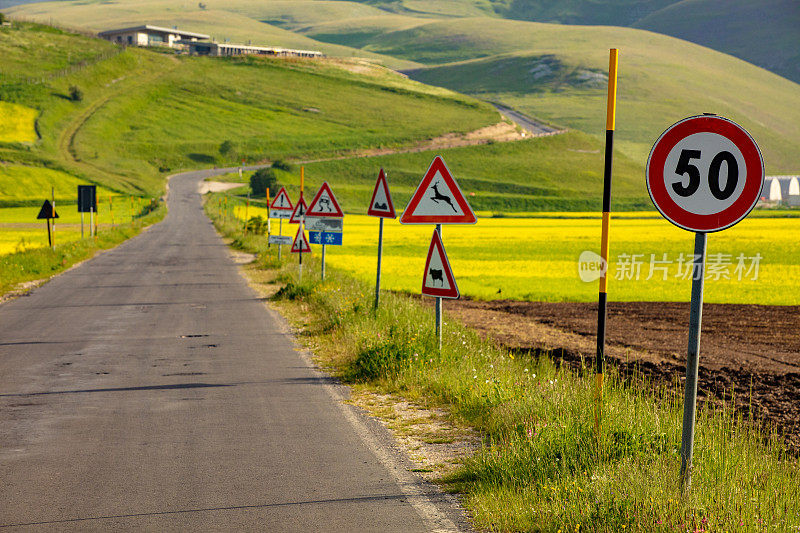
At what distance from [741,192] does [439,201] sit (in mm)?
5790

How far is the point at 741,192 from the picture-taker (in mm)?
5090

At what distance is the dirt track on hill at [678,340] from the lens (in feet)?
36.1

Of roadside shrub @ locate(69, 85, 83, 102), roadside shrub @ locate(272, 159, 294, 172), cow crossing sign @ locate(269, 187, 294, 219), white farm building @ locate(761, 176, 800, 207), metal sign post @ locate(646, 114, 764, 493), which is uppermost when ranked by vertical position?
roadside shrub @ locate(69, 85, 83, 102)

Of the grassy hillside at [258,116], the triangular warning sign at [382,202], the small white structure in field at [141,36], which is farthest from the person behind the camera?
the small white structure in field at [141,36]

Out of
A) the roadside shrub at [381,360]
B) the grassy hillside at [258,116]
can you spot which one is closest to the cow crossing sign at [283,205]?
the roadside shrub at [381,360]

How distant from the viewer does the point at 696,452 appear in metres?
6.10

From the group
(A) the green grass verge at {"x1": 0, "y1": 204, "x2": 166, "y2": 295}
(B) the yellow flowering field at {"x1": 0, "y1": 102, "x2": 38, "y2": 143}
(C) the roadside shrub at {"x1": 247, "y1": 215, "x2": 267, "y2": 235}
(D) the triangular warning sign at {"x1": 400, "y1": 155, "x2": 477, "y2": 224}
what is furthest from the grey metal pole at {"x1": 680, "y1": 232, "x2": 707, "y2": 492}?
(B) the yellow flowering field at {"x1": 0, "y1": 102, "x2": 38, "y2": 143}

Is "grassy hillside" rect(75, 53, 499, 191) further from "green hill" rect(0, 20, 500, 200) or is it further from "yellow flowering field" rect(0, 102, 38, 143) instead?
"yellow flowering field" rect(0, 102, 38, 143)

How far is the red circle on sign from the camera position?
5.05 metres

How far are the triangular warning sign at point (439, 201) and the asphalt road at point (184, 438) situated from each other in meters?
2.48

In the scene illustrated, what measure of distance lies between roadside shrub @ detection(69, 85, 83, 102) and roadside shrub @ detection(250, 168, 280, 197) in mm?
47882

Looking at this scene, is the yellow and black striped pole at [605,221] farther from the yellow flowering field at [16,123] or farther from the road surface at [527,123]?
the road surface at [527,123]

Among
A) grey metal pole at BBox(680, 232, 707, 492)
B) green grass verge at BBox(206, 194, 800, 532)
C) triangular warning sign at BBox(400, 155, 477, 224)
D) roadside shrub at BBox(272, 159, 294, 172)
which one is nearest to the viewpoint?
green grass verge at BBox(206, 194, 800, 532)

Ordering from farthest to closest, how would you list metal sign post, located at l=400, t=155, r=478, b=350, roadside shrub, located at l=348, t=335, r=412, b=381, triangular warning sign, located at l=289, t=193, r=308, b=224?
triangular warning sign, located at l=289, t=193, r=308, b=224
roadside shrub, located at l=348, t=335, r=412, b=381
metal sign post, located at l=400, t=155, r=478, b=350
